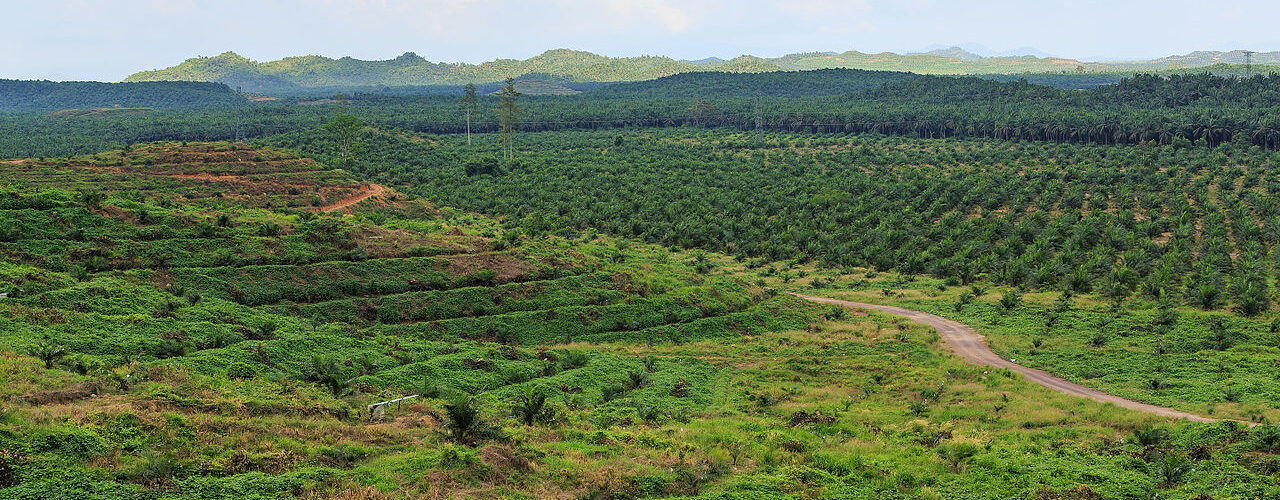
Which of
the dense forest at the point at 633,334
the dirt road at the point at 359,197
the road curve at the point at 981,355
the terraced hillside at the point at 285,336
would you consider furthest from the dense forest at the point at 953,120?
the terraced hillside at the point at 285,336

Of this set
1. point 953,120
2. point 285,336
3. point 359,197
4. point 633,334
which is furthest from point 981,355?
point 953,120

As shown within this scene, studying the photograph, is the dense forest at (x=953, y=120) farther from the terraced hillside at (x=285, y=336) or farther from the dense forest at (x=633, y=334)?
the terraced hillside at (x=285, y=336)

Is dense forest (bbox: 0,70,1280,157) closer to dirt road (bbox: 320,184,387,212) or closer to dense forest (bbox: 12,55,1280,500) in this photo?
dense forest (bbox: 12,55,1280,500)

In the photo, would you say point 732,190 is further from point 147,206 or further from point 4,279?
point 4,279

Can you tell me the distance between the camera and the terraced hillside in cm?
2284

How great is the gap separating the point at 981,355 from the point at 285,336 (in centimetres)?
3703

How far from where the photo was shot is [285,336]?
127 ft

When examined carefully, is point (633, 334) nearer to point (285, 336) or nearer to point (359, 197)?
point (285, 336)

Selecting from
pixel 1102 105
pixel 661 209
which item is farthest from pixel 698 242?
pixel 1102 105

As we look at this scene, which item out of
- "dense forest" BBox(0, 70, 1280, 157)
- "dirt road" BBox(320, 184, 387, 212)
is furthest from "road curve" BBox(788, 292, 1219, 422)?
"dense forest" BBox(0, 70, 1280, 157)

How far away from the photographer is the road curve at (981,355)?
37.4 metres

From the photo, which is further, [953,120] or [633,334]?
[953,120]

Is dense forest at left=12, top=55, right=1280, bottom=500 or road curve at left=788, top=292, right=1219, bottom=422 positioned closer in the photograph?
dense forest at left=12, top=55, right=1280, bottom=500

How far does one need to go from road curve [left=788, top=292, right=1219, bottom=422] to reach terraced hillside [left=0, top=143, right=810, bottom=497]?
8641 millimetres
